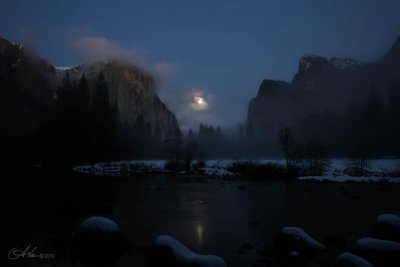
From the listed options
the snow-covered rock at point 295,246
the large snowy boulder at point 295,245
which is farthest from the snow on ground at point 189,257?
the large snowy boulder at point 295,245

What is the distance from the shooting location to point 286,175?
2702 inches

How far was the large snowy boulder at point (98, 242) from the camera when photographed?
12516 mm

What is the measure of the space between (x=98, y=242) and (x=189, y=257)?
423cm

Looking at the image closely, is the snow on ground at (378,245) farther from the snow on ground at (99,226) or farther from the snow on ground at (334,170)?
the snow on ground at (334,170)

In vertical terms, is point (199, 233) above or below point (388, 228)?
below

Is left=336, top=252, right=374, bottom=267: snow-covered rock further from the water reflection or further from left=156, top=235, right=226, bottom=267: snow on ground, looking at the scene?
the water reflection

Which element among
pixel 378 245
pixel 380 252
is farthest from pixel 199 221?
pixel 380 252

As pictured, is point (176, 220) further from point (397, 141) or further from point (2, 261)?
point (397, 141)

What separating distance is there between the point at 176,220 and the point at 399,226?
11.3 metres

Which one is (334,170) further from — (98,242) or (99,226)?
(98,242)

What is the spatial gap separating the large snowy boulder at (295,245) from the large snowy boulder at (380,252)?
1.65 metres

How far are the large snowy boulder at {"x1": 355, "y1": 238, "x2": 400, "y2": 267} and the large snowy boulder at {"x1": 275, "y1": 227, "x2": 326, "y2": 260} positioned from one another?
1654 millimetres

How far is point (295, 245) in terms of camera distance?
1305 cm
